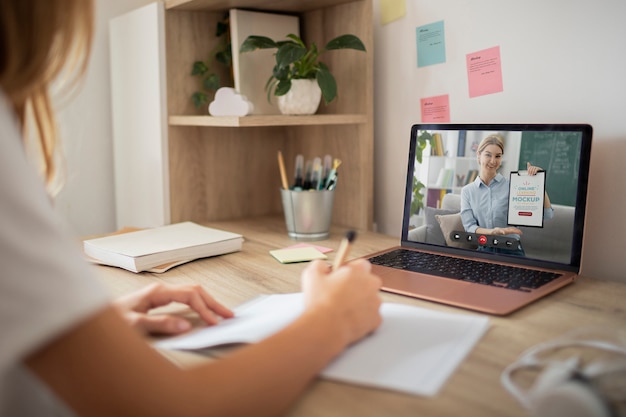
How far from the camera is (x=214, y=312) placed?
2.82 ft

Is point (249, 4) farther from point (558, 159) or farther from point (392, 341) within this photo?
point (392, 341)

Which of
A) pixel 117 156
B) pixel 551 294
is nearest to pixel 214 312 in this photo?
pixel 551 294

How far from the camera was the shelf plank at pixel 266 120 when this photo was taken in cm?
125

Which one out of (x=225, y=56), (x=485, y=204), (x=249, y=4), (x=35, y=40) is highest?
(x=249, y=4)

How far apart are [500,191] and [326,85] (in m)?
0.46

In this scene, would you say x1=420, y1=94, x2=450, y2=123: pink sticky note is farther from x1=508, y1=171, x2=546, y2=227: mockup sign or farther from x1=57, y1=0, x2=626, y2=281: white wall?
x1=508, y1=171, x2=546, y2=227: mockup sign

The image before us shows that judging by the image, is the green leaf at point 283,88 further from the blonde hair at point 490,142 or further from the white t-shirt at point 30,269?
the white t-shirt at point 30,269

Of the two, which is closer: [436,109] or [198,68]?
[436,109]

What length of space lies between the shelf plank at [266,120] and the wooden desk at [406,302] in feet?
0.83

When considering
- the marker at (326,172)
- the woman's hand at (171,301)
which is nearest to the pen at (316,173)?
the marker at (326,172)

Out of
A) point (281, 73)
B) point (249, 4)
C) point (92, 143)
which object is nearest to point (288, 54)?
point (281, 73)

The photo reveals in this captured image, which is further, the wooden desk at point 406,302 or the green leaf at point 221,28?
the green leaf at point 221,28

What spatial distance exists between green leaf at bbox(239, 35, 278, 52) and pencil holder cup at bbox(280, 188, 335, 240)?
0.32m

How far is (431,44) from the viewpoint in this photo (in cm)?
131
